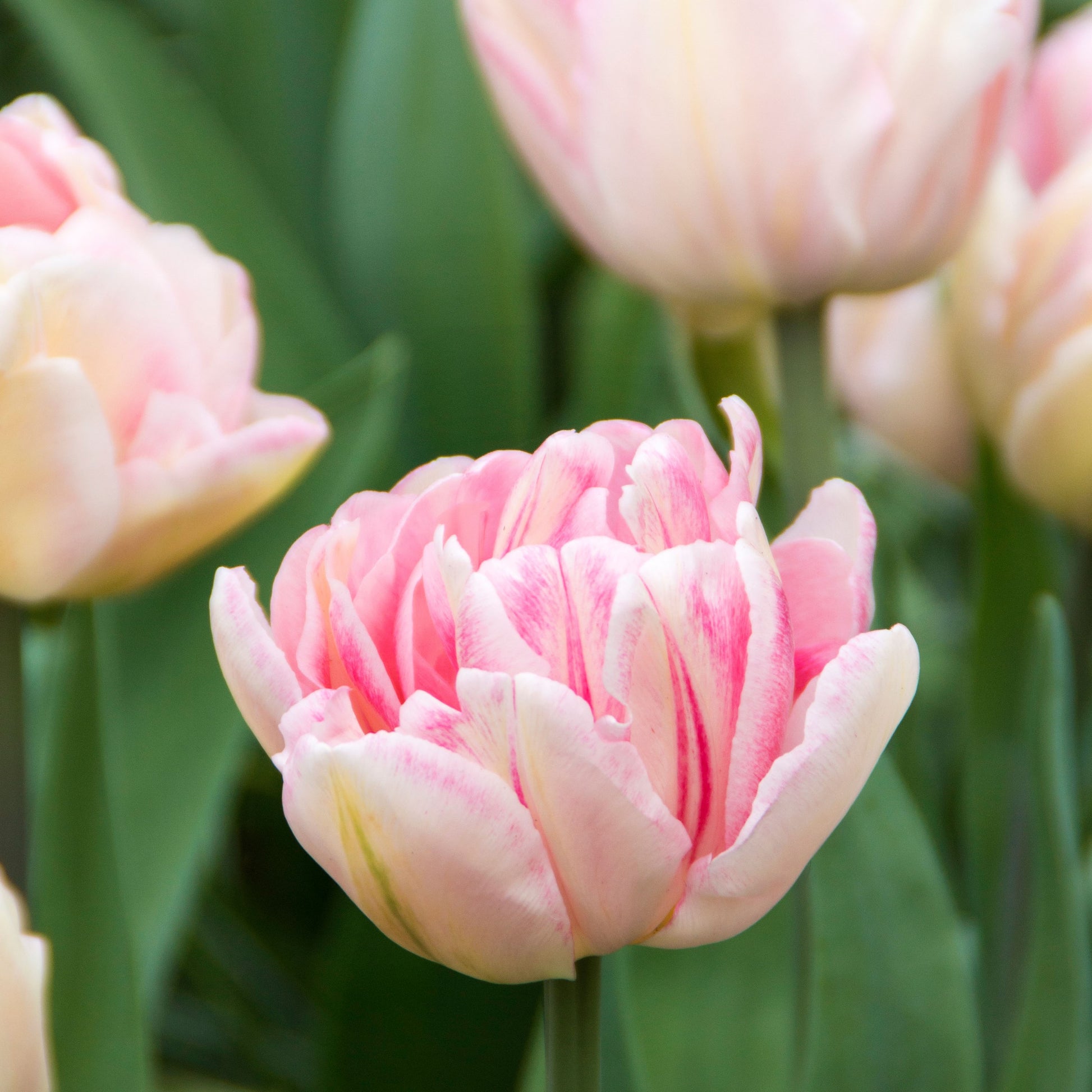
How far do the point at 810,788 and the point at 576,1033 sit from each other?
2.2 inches

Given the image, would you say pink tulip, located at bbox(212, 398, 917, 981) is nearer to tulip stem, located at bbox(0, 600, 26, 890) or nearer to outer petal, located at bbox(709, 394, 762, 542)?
outer petal, located at bbox(709, 394, 762, 542)

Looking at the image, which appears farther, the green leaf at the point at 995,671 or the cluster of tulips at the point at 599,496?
the green leaf at the point at 995,671

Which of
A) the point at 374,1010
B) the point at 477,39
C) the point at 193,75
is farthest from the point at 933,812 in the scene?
the point at 193,75

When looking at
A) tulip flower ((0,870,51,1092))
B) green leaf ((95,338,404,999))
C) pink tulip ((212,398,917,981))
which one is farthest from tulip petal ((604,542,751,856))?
green leaf ((95,338,404,999))

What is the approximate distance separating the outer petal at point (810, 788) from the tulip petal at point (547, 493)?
0.15ft

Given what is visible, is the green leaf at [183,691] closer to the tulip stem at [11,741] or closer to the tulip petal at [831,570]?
the tulip stem at [11,741]

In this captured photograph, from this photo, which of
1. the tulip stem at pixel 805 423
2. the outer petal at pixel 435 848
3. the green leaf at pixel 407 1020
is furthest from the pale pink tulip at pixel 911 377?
the outer petal at pixel 435 848

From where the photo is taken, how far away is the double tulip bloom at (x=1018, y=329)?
0.44 metres

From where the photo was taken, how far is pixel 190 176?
24.6 inches

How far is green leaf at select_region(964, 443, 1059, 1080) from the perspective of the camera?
514 mm

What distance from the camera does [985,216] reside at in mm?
477

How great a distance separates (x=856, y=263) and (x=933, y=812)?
0.78ft

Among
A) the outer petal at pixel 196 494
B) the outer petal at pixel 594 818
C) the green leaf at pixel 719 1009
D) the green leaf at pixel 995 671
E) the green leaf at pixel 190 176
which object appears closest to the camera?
the outer petal at pixel 594 818

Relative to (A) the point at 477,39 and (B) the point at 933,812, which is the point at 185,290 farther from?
(B) the point at 933,812
